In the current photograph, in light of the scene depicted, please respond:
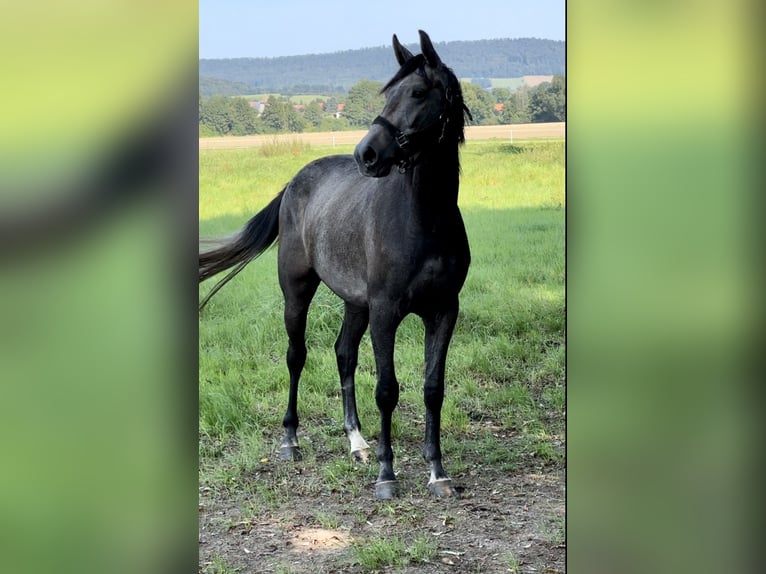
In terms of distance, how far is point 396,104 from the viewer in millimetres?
2352

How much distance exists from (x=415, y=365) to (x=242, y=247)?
726mm

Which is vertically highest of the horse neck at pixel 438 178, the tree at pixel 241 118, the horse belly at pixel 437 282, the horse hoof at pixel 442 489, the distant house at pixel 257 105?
the distant house at pixel 257 105

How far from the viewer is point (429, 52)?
2.32 meters

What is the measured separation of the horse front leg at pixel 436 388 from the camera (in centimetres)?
268

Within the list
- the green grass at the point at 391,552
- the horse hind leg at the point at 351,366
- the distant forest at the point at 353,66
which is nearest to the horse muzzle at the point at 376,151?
the distant forest at the point at 353,66

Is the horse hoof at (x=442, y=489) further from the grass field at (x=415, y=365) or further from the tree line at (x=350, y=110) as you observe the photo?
the tree line at (x=350, y=110)

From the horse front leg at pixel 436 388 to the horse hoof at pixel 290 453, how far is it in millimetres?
438

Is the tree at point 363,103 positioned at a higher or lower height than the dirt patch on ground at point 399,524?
higher

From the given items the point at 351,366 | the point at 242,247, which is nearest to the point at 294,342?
the point at 351,366
